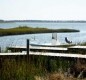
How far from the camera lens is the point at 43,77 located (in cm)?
959

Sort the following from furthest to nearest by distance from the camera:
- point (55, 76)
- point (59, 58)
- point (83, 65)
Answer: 1. point (59, 58)
2. point (83, 65)
3. point (55, 76)

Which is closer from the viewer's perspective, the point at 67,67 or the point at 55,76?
the point at 55,76

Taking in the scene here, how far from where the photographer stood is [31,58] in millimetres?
12359

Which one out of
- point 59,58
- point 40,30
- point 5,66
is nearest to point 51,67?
point 59,58

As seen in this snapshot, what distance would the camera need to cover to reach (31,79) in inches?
367

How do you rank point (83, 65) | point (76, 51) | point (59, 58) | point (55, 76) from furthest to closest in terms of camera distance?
point (76, 51), point (59, 58), point (83, 65), point (55, 76)

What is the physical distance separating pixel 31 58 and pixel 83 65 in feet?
6.39

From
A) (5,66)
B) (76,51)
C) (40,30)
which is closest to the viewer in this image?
(5,66)

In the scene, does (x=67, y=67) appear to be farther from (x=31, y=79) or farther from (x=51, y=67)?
(x=31, y=79)

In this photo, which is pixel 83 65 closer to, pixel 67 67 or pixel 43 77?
pixel 67 67

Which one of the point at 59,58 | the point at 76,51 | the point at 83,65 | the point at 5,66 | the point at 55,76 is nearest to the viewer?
the point at 55,76

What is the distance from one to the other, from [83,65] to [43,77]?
211cm

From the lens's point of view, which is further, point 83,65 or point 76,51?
point 76,51

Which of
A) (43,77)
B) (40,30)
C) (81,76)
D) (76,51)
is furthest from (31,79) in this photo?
(40,30)
